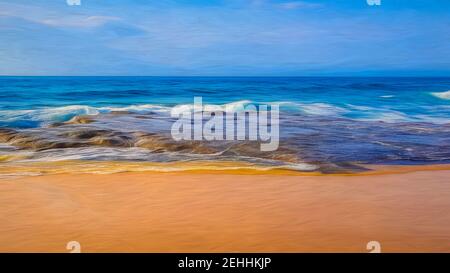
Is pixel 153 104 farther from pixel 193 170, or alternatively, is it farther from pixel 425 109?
pixel 193 170

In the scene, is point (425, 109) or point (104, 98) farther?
point (104, 98)

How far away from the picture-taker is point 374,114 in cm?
1568

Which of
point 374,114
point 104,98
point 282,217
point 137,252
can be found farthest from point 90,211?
point 104,98

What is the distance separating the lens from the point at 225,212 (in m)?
4.30

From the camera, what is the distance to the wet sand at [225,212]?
3.58 metres

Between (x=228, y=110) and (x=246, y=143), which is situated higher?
(x=228, y=110)

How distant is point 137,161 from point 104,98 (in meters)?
15.1

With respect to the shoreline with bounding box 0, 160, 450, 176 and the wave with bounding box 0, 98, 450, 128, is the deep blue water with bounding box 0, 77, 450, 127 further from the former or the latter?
the shoreline with bounding box 0, 160, 450, 176

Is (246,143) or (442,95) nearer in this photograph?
(246,143)

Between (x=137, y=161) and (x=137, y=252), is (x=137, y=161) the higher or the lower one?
the higher one

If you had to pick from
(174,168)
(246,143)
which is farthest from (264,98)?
(174,168)

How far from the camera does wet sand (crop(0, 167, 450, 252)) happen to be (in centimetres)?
358

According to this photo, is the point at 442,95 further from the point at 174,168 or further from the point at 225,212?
the point at 225,212

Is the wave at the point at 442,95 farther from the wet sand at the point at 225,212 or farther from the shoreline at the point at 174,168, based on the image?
the wet sand at the point at 225,212
